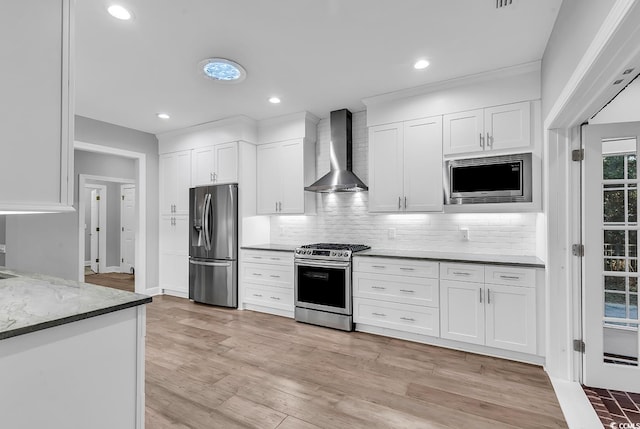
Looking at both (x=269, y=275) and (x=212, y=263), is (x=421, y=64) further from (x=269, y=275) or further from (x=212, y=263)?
(x=212, y=263)

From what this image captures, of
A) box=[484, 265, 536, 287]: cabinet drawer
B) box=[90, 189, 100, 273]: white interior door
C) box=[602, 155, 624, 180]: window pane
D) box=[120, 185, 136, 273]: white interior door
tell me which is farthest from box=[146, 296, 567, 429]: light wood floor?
box=[90, 189, 100, 273]: white interior door

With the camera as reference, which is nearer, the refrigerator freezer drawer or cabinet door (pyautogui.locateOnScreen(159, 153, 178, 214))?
the refrigerator freezer drawer

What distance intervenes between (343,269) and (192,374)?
1.81m

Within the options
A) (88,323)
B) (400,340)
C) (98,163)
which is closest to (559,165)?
(400,340)

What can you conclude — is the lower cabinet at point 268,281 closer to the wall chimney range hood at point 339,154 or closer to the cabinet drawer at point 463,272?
the wall chimney range hood at point 339,154

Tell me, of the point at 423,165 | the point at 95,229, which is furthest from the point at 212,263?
the point at 95,229

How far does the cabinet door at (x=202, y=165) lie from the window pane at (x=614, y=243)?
4525mm

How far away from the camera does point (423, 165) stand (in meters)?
3.53

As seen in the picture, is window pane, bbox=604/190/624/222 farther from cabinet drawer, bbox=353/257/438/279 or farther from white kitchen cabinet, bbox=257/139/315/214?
white kitchen cabinet, bbox=257/139/315/214

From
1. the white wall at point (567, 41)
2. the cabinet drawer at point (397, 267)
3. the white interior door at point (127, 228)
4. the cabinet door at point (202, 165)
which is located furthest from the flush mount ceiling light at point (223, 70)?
the white interior door at point (127, 228)

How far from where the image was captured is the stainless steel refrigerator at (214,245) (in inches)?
177

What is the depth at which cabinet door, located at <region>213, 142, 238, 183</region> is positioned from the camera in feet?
14.9

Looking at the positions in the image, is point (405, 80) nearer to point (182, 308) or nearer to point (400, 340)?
point (400, 340)

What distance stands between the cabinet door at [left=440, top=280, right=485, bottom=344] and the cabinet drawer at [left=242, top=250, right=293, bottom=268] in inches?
75.5
